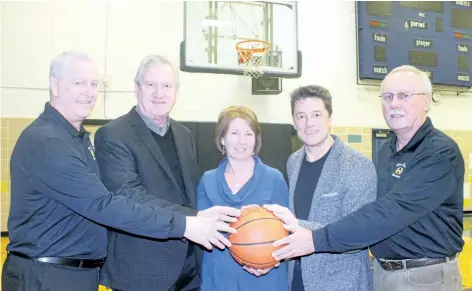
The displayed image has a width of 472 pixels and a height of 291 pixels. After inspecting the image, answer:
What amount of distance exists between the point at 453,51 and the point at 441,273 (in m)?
5.45

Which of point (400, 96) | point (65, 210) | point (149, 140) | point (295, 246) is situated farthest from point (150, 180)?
point (400, 96)

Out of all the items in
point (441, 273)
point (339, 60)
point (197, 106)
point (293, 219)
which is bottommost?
point (441, 273)

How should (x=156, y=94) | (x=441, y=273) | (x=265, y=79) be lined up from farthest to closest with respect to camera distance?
(x=265, y=79)
(x=156, y=94)
(x=441, y=273)

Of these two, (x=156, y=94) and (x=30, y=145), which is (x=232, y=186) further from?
(x=30, y=145)

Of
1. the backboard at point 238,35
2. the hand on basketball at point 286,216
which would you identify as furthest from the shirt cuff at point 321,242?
the backboard at point 238,35

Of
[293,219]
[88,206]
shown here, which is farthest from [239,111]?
[88,206]

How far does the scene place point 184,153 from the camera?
2566 millimetres

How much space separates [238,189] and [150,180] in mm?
481

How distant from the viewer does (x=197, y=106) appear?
6.13 metres

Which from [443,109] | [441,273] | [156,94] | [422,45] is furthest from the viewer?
[443,109]

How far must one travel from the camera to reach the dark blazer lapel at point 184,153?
8.17 feet

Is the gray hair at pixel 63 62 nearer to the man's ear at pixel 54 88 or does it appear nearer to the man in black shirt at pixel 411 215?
the man's ear at pixel 54 88

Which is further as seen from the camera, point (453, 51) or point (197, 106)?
point (453, 51)

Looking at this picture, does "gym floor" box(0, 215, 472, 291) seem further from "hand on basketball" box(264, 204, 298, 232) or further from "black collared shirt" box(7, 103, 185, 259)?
"hand on basketball" box(264, 204, 298, 232)
